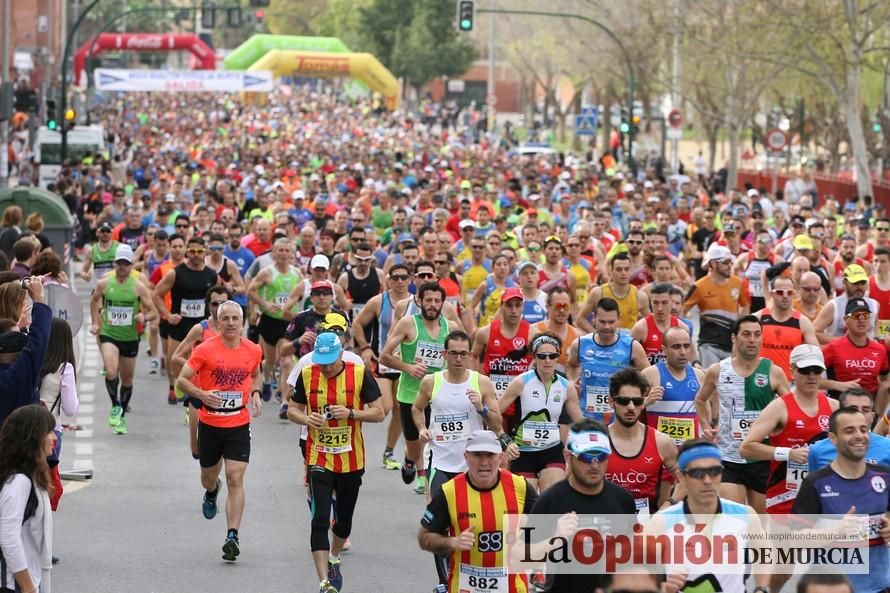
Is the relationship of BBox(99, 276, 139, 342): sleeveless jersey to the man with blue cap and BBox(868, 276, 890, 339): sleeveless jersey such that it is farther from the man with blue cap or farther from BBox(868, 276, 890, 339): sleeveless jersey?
BBox(868, 276, 890, 339): sleeveless jersey

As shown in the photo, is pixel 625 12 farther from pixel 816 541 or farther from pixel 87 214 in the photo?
pixel 816 541

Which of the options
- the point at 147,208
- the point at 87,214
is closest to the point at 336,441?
the point at 147,208

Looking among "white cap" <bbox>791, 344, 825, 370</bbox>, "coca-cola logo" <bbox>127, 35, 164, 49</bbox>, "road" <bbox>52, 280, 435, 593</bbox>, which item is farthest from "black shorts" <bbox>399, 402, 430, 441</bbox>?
"coca-cola logo" <bbox>127, 35, 164, 49</bbox>

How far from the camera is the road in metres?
11.0

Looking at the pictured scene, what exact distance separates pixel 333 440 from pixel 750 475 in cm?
243

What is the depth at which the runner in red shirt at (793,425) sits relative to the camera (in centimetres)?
1004

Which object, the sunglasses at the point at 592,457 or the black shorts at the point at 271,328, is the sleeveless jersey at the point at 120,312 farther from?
the sunglasses at the point at 592,457

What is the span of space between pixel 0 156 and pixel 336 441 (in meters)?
27.0

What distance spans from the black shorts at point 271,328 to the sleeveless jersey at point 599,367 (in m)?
6.13

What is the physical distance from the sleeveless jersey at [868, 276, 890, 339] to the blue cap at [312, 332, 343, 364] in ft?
19.5

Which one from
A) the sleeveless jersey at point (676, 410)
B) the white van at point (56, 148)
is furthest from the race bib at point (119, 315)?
the white van at point (56, 148)

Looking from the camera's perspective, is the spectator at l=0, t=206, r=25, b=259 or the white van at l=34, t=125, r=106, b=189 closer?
the spectator at l=0, t=206, r=25, b=259

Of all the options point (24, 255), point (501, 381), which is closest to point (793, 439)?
point (501, 381)

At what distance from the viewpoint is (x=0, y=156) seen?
36.4 meters
